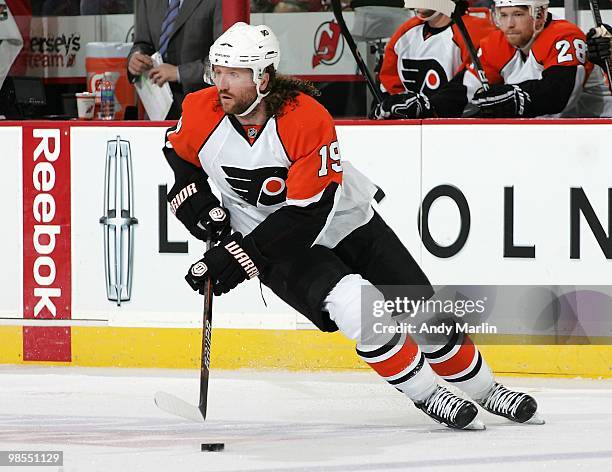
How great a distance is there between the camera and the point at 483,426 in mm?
4699

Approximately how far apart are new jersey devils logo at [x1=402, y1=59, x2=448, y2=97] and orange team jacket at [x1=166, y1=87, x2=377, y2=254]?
1287 mm

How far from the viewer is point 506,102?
573 centimetres

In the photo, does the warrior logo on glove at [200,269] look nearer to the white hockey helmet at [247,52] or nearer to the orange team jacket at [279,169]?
the orange team jacket at [279,169]

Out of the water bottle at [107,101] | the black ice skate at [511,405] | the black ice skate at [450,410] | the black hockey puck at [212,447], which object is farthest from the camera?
the water bottle at [107,101]

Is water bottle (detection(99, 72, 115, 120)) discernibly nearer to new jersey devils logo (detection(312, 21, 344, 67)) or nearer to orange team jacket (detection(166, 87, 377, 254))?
new jersey devils logo (detection(312, 21, 344, 67))

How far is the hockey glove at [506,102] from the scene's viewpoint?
5723mm

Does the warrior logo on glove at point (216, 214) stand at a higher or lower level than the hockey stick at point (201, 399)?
higher

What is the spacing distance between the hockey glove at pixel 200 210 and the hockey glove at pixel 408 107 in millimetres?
1311

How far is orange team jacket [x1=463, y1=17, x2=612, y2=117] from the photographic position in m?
5.77

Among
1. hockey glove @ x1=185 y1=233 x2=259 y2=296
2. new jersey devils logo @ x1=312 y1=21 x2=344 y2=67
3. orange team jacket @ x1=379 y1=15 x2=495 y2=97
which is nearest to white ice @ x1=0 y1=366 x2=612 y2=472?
hockey glove @ x1=185 y1=233 x2=259 y2=296

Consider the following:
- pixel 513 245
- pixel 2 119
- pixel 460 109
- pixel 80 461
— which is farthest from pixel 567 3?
pixel 80 461

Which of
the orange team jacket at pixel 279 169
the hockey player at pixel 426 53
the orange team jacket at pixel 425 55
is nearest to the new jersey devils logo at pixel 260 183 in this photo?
the orange team jacket at pixel 279 169

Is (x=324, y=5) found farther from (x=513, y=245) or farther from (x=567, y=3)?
(x=513, y=245)

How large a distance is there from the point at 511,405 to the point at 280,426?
691 millimetres
